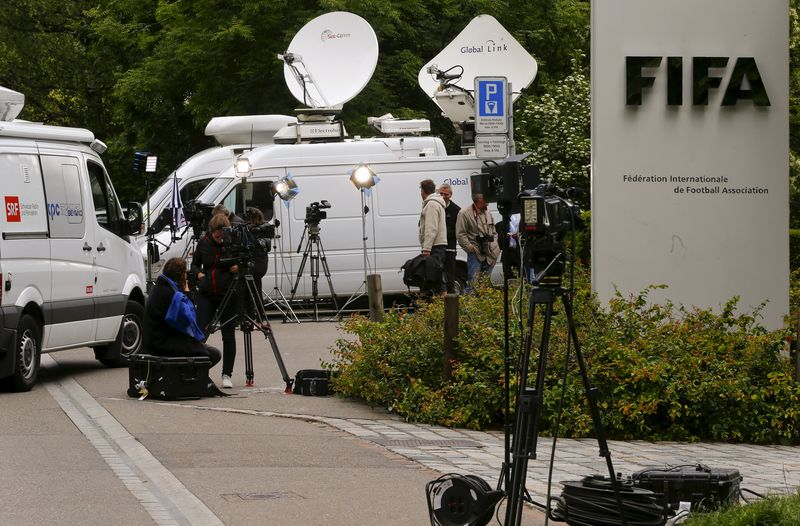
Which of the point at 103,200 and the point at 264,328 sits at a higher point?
the point at 103,200

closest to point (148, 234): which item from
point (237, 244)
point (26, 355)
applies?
point (237, 244)

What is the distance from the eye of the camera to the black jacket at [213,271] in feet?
49.5

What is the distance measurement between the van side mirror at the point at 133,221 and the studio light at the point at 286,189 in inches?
217

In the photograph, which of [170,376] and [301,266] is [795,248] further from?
[170,376]

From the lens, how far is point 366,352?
13.1 meters

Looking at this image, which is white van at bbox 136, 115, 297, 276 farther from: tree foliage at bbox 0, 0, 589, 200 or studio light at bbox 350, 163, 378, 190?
tree foliage at bbox 0, 0, 589, 200

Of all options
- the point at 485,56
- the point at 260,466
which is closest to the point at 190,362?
the point at 260,466

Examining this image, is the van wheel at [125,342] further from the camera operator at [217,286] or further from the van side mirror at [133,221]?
the camera operator at [217,286]

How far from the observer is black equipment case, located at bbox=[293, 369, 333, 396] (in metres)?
13.9

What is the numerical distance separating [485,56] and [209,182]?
5.12m

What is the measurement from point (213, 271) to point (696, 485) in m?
8.35

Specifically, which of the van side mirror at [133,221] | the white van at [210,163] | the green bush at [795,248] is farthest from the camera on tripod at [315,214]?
the green bush at [795,248]

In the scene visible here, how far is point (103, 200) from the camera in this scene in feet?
53.8

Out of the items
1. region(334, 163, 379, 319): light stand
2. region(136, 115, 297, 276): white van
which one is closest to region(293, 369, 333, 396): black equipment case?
region(334, 163, 379, 319): light stand
